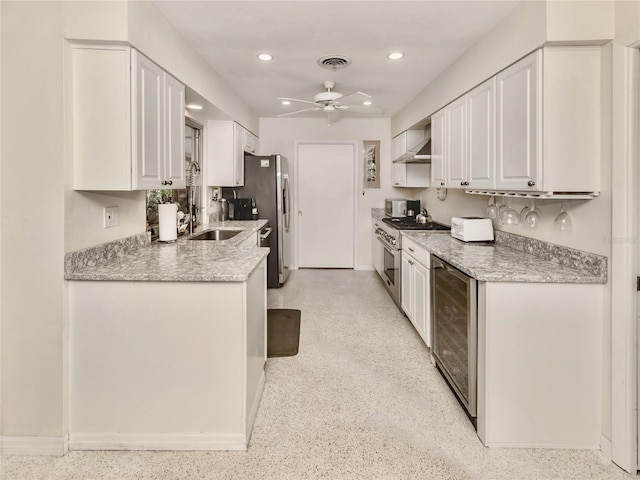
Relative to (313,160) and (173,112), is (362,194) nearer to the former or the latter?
(313,160)

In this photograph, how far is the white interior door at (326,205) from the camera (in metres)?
6.22

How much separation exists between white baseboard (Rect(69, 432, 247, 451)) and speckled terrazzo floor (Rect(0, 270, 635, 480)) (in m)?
0.03

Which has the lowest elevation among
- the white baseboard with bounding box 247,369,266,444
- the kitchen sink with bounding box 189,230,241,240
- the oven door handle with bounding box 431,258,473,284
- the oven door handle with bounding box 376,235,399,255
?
the white baseboard with bounding box 247,369,266,444

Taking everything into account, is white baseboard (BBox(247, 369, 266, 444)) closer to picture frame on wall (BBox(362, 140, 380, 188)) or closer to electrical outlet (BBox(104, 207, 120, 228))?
electrical outlet (BBox(104, 207, 120, 228))

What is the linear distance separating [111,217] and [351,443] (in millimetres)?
1833

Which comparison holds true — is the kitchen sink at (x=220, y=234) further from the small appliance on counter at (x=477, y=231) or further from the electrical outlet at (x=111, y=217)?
the small appliance on counter at (x=477, y=231)

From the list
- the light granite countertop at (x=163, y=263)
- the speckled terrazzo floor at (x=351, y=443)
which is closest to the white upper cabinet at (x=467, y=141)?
the speckled terrazzo floor at (x=351, y=443)

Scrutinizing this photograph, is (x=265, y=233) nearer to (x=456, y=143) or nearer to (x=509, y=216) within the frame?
→ (x=456, y=143)

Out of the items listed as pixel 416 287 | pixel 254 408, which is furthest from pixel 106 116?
pixel 416 287

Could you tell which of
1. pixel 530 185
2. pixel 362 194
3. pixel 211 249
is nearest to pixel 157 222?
pixel 211 249

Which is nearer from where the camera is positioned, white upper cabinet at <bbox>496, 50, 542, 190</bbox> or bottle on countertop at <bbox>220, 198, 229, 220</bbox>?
white upper cabinet at <bbox>496, 50, 542, 190</bbox>

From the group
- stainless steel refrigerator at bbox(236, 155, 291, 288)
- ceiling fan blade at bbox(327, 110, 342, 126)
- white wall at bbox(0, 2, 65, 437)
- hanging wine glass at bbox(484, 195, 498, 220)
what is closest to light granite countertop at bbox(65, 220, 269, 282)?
white wall at bbox(0, 2, 65, 437)

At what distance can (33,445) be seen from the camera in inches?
77.1

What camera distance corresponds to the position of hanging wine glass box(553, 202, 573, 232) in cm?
219
